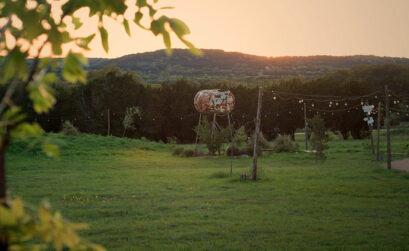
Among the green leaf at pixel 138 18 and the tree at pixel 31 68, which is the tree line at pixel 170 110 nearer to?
the green leaf at pixel 138 18

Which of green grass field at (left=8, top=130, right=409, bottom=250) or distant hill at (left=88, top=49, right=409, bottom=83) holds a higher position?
distant hill at (left=88, top=49, right=409, bottom=83)

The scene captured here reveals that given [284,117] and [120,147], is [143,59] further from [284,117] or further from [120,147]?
[120,147]

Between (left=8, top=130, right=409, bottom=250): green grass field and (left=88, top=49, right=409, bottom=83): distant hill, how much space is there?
298 feet

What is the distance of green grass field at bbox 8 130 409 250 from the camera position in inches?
290

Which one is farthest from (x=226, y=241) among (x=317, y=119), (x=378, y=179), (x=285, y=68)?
(x=285, y=68)

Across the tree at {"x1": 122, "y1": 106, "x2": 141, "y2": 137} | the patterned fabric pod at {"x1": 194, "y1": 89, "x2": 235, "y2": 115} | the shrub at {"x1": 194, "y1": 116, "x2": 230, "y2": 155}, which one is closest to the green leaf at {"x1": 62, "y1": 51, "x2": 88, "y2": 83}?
the patterned fabric pod at {"x1": 194, "y1": 89, "x2": 235, "y2": 115}

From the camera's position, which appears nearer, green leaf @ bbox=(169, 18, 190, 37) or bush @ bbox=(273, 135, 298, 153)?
green leaf @ bbox=(169, 18, 190, 37)

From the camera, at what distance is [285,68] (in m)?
115

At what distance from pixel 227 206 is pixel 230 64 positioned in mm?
113322

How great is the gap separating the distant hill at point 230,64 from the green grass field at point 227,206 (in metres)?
90.8

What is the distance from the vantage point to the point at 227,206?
34.1 feet

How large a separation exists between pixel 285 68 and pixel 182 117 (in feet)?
256

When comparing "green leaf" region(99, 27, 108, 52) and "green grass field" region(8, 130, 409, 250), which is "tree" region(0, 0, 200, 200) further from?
"green grass field" region(8, 130, 409, 250)

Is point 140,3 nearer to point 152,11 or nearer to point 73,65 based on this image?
point 152,11
